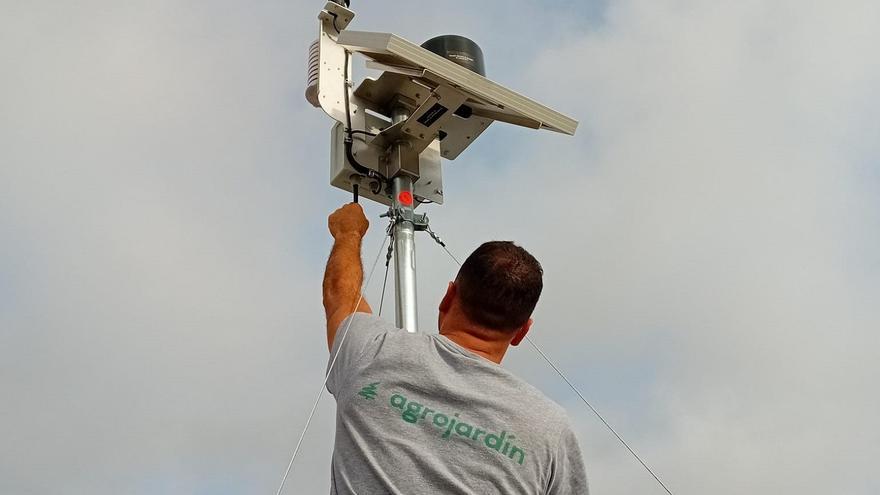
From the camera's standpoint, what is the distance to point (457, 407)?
2291 mm

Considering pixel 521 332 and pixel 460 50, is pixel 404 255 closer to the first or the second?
pixel 460 50

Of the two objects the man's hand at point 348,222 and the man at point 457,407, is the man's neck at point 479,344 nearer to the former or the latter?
the man at point 457,407

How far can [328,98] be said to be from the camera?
4680mm

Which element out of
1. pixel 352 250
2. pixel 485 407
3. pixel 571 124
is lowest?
pixel 485 407

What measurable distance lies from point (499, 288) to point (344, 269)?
2.25 feet

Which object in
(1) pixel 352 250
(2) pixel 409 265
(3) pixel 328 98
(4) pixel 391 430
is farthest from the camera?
(3) pixel 328 98

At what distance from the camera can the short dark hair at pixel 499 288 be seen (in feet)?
8.39

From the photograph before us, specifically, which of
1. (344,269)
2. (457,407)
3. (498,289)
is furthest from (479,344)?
(344,269)

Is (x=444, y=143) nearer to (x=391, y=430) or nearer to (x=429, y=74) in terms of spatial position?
(x=429, y=74)

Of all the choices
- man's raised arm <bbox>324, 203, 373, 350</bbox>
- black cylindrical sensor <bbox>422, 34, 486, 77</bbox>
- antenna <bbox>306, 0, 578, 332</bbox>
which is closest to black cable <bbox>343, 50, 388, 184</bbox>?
antenna <bbox>306, 0, 578, 332</bbox>

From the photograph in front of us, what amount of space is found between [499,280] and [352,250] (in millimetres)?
826

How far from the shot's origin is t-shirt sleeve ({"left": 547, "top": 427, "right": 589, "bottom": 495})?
7.75 feet

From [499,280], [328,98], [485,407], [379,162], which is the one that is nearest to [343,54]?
[328,98]

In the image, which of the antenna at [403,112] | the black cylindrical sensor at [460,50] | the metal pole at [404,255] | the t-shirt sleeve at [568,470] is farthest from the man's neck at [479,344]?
the black cylindrical sensor at [460,50]
